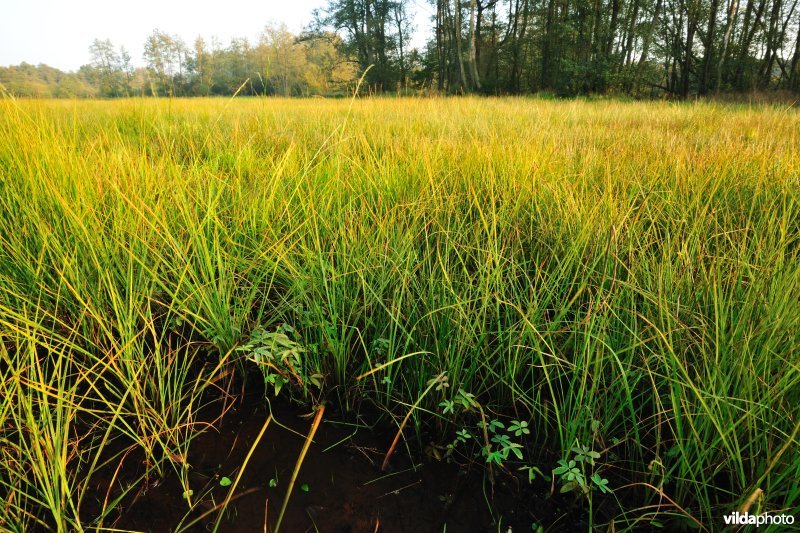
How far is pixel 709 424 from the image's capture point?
87 cm

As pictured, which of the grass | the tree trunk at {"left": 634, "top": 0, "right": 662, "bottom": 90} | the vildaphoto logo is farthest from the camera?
the tree trunk at {"left": 634, "top": 0, "right": 662, "bottom": 90}

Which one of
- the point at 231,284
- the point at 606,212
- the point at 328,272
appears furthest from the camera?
the point at 606,212

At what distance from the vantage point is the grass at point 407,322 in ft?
2.89

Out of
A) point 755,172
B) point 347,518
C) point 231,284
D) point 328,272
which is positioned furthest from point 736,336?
point 755,172

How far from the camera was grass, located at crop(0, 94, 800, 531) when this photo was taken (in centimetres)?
88

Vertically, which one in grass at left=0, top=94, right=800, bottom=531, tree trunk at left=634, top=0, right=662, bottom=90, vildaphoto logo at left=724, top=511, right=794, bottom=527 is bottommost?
vildaphoto logo at left=724, top=511, right=794, bottom=527

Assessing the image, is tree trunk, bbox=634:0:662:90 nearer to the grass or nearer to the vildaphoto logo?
the grass

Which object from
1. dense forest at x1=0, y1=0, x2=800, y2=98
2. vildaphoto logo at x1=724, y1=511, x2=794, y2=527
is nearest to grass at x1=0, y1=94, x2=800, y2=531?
vildaphoto logo at x1=724, y1=511, x2=794, y2=527

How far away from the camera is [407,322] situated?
45.0 inches

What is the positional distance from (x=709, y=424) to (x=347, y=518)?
0.82m

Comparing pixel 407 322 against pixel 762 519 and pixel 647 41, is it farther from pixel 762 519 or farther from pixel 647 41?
pixel 647 41

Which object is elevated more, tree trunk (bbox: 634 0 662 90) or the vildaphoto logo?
tree trunk (bbox: 634 0 662 90)

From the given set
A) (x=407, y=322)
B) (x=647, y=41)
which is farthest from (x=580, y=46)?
(x=407, y=322)

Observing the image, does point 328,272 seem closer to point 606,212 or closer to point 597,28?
point 606,212
